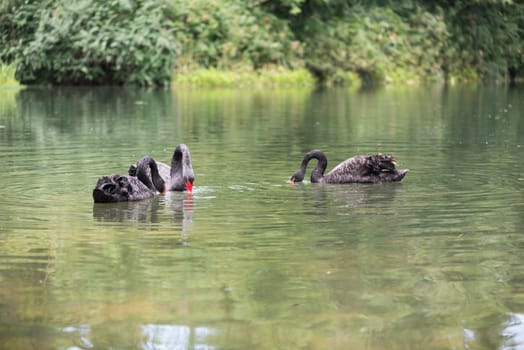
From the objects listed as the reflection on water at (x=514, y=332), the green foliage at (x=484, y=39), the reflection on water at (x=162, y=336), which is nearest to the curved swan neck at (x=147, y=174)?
the reflection on water at (x=162, y=336)

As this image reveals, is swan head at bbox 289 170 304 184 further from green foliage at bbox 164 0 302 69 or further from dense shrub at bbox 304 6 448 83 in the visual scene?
dense shrub at bbox 304 6 448 83

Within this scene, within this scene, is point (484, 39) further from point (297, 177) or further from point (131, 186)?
point (131, 186)

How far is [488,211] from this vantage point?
8.72 metres

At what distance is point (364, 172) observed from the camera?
10.9m

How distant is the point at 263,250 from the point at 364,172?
415 cm

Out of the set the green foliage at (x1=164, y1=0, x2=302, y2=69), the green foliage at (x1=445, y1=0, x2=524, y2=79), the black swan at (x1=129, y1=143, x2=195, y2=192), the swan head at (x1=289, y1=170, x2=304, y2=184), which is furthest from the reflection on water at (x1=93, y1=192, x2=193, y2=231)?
the green foliage at (x1=445, y1=0, x2=524, y2=79)

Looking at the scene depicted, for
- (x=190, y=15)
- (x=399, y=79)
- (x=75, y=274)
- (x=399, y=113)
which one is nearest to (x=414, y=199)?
(x=75, y=274)

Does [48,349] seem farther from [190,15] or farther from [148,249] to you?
[190,15]

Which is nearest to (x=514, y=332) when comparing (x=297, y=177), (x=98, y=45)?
(x=297, y=177)

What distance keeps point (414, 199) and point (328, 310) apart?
4.40 m

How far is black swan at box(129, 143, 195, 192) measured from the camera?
1016cm

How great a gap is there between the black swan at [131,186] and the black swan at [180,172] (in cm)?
18

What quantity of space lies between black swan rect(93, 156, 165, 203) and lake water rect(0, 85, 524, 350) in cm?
12

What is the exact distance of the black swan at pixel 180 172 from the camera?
33.3ft
